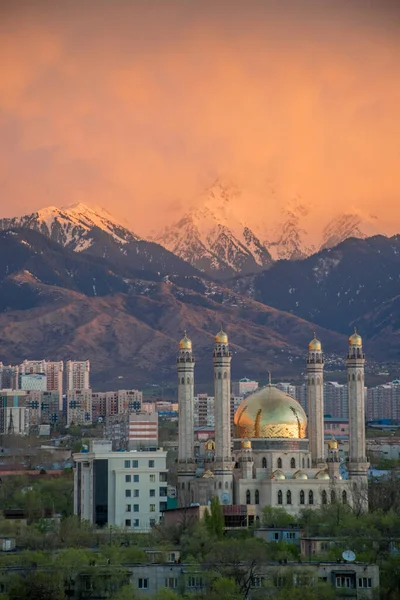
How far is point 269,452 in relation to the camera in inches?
3730

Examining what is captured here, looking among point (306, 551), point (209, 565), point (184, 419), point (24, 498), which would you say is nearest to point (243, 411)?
point (184, 419)

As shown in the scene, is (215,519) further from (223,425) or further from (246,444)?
(223,425)

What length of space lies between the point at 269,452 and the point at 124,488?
6.40 meters

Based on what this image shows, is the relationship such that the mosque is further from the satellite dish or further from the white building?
the satellite dish

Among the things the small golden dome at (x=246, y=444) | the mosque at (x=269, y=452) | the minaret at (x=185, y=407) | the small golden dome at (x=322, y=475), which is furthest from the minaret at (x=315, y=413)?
the minaret at (x=185, y=407)

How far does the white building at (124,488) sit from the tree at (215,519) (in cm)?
538

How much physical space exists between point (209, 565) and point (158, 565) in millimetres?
1782

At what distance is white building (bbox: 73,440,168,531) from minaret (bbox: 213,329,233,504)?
239 cm

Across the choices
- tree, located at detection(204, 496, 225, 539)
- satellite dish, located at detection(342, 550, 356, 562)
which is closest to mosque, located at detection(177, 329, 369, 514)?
tree, located at detection(204, 496, 225, 539)

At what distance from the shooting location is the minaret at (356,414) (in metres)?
96.1

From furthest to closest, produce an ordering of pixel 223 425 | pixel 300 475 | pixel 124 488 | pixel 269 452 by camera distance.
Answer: pixel 269 452 < pixel 223 425 < pixel 300 475 < pixel 124 488

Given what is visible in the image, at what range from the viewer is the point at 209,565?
222ft

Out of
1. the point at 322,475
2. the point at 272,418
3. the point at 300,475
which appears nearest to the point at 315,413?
the point at 272,418

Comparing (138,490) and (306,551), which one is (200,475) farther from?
(306,551)
